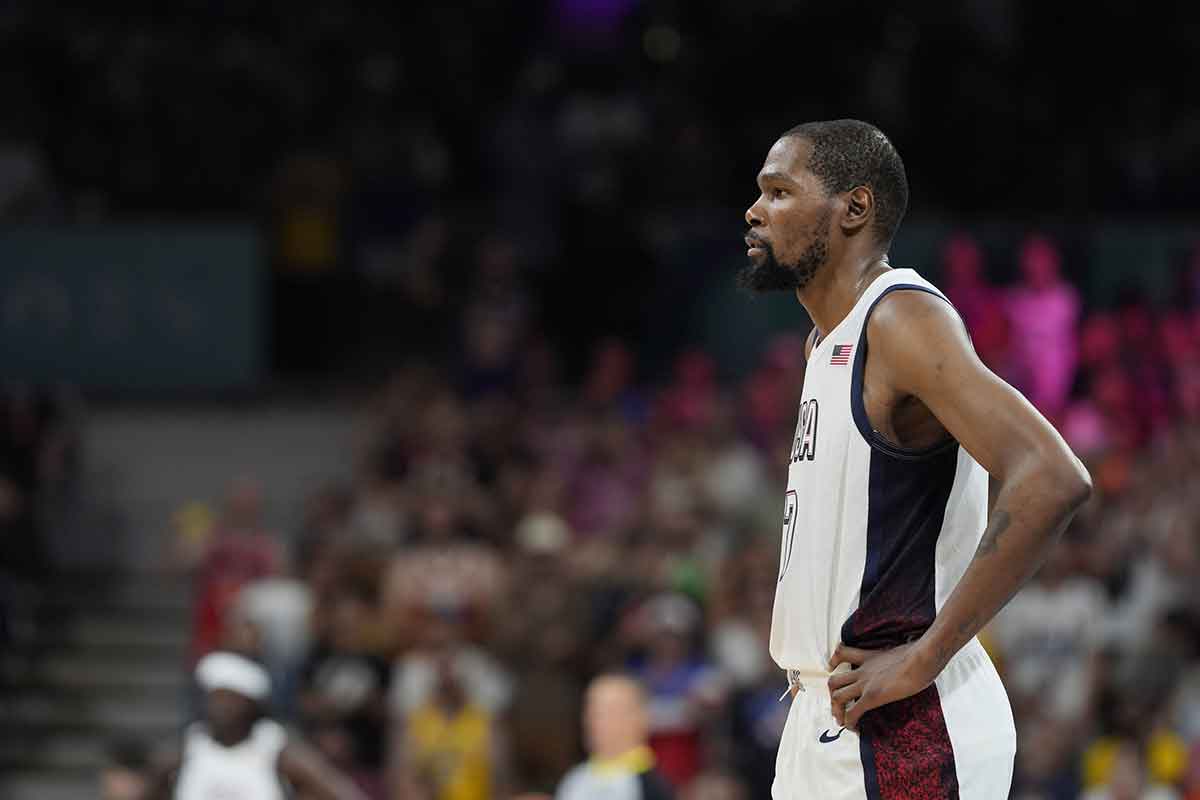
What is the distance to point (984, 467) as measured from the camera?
3.21 m

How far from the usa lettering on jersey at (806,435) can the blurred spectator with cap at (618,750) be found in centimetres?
384

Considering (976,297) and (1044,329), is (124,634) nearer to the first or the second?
(976,297)

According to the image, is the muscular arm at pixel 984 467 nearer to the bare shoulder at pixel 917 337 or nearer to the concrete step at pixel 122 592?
the bare shoulder at pixel 917 337

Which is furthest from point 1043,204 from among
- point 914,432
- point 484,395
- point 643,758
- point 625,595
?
point 914,432

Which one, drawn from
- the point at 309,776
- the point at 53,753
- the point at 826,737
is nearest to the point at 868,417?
the point at 826,737

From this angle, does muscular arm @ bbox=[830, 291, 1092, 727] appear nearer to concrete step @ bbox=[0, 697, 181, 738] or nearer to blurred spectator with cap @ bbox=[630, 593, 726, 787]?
blurred spectator with cap @ bbox=[630, 593, 726, 787]

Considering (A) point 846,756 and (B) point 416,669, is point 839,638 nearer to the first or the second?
(A) point 846,756

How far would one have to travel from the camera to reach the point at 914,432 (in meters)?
3.34

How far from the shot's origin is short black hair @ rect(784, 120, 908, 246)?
11.2ft

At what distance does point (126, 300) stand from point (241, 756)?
732 centimetres

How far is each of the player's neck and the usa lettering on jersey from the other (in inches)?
5.9

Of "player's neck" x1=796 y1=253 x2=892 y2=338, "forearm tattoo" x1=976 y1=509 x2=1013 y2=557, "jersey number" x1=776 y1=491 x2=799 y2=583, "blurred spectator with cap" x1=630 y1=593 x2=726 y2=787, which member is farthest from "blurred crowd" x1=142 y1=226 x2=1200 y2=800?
"forearm tattoo" x1=976 y1=509 x2=1013 y2=557

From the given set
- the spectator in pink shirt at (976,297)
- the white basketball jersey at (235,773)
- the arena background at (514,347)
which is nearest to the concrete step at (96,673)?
the arena background at (514,347)

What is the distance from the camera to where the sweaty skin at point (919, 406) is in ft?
10.2
